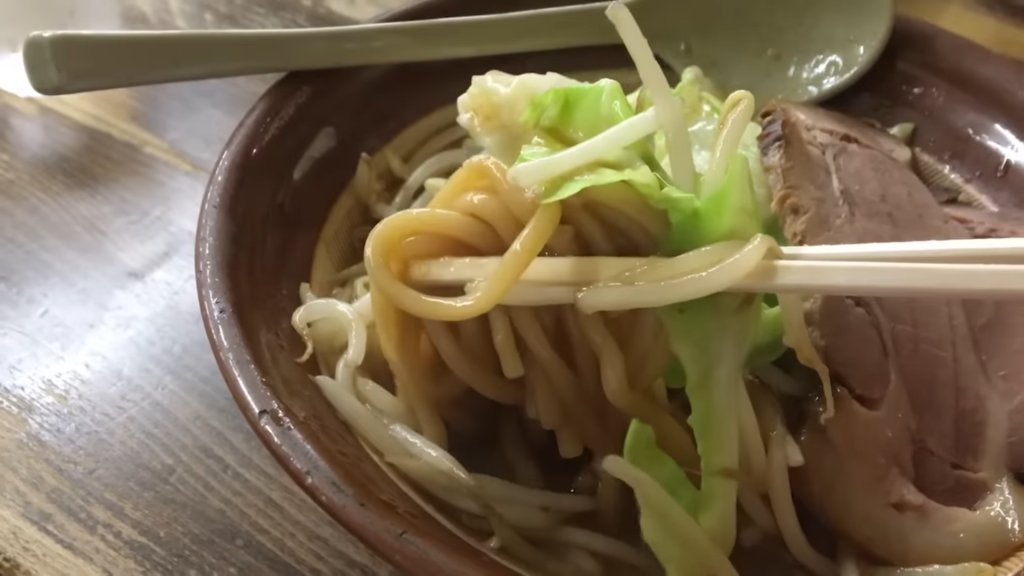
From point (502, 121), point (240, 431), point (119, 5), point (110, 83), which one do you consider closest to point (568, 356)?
point (502, 121)

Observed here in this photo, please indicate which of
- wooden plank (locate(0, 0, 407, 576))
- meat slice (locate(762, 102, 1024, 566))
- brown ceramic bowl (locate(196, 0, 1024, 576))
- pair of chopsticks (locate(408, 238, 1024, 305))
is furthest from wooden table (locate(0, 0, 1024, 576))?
meat slice (locate(762, 102, 1024, 566))

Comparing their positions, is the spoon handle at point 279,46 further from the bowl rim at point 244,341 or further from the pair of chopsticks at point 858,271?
the pair of chopsticks at point 858,271

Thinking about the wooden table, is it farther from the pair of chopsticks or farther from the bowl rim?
the pair of chopsticks

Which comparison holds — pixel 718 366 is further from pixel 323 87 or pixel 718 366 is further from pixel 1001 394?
pixel 323 87

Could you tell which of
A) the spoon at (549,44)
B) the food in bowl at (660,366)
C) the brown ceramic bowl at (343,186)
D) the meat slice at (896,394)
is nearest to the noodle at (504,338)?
the food in bowl at (660,366)

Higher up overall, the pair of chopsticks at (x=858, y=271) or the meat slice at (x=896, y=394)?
the pair of chopsticks at (x=858, y=271)

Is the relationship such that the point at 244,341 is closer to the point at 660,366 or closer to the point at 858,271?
the point at 660,366
